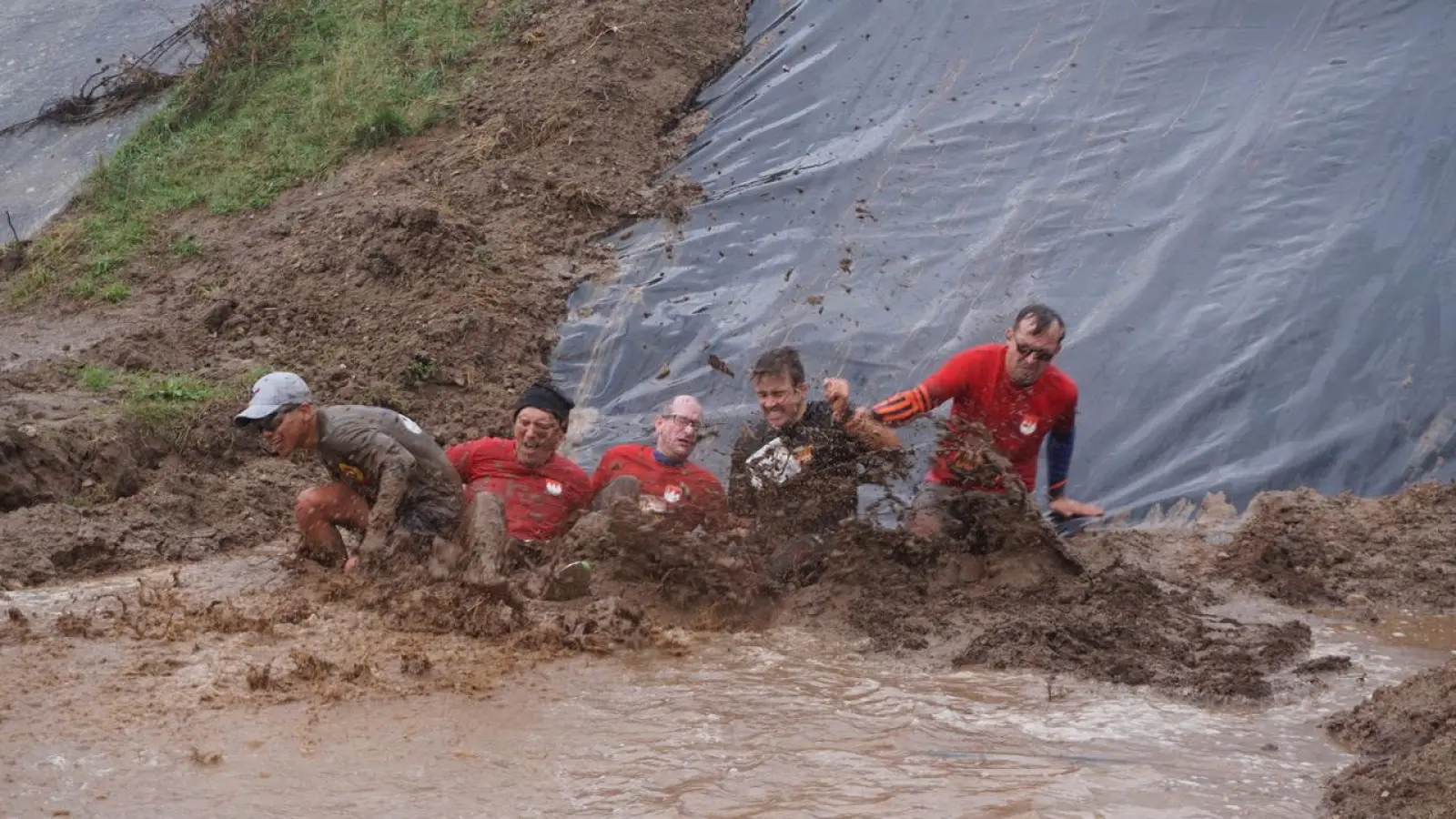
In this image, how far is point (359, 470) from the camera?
6320 millimetres

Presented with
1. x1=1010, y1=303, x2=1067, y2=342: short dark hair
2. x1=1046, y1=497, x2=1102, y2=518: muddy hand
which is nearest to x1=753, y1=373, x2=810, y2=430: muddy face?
x1=1010, y1=303, x2=1067, y2=342: short dark hair

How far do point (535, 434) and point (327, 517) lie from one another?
96 cm

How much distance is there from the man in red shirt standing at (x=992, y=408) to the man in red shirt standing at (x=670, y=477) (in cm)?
84

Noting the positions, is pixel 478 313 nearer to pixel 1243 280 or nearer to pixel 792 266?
pixel 792 266

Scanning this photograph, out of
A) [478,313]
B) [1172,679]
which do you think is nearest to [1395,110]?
[1172,679]

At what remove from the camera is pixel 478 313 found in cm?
877

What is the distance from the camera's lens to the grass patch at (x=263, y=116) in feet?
35.8

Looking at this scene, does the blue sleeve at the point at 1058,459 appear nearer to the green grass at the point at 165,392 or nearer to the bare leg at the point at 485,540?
the bare leg at the point at 485,540

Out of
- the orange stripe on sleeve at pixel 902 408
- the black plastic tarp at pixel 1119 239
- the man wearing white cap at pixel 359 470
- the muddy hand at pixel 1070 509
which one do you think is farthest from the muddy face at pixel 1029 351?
the man wearing white cap at pixel 359 470

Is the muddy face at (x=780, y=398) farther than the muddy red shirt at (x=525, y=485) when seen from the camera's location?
No

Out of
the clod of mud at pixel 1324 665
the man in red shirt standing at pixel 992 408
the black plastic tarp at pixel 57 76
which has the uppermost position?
the black plastic tarp at pixel 57 76

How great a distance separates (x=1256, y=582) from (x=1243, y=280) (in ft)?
7.13

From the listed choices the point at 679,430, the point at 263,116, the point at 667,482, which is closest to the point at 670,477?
the point at 667,482

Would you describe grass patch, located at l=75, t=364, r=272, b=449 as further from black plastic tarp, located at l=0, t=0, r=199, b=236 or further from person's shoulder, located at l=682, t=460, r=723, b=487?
black plastic tarp, located at l=0, t=0, r=199, b=236
